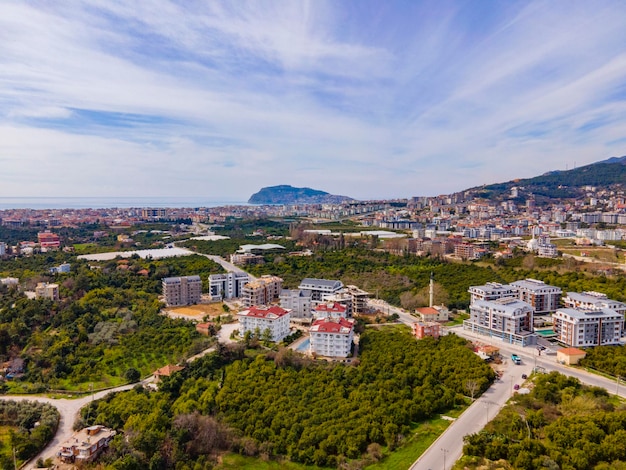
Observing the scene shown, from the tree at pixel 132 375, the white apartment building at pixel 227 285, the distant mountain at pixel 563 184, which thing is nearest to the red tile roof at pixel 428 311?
the white apartment building at pixel 227 285

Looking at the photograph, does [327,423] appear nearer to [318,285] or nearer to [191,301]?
→ [318,285]

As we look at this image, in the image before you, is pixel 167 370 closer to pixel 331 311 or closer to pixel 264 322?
pixel 264 322

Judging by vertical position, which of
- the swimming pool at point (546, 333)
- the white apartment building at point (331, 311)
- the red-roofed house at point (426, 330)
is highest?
the white apartment building at point (331, 311)

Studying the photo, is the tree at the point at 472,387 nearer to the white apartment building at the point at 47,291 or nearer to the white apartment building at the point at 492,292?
the white apartment building at the point at 492,292

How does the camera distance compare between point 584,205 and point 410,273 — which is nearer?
point 410,273

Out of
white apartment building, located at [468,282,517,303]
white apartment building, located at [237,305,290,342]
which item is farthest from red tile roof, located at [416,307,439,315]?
white apartment building, located at [237,305,290,342]

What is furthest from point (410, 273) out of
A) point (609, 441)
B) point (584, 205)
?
point (584, 205)
